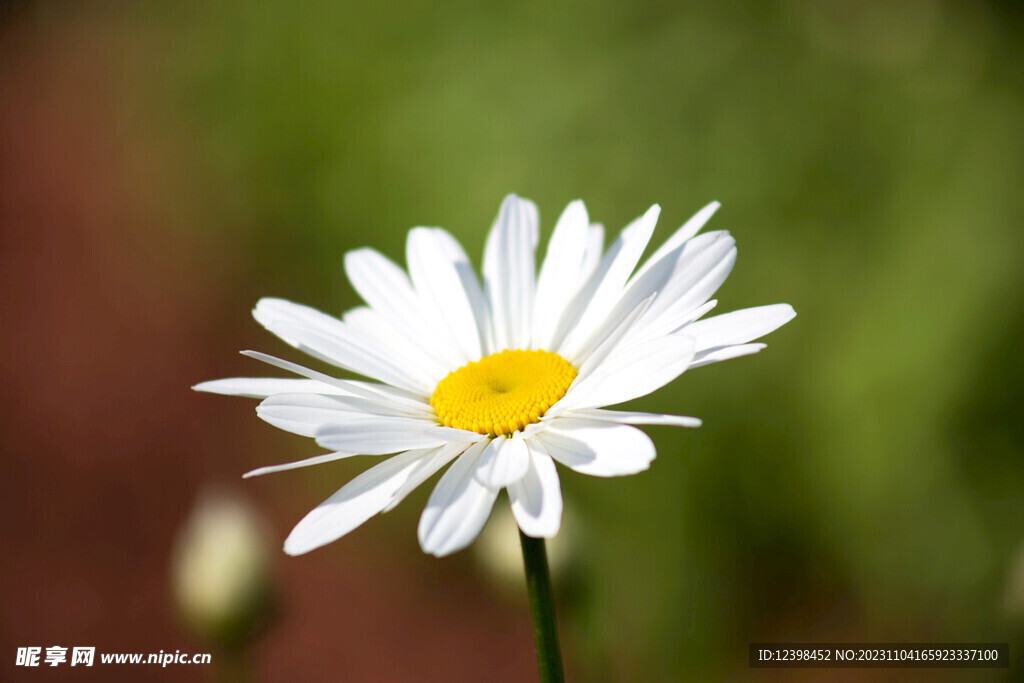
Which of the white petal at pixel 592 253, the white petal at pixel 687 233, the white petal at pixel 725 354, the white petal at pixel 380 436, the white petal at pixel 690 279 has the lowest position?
the white petal at pixel 380 436

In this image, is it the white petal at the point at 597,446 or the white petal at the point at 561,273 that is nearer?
the white petal at the point at 597,446

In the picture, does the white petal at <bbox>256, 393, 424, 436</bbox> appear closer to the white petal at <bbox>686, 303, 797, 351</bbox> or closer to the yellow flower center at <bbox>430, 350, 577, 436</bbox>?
the yellow flower center at <bbox>430, 350, 577, 436</bbox>

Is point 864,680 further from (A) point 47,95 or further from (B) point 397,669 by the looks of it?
(A) point 47,95

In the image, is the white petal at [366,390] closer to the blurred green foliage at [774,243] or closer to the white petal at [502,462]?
the white petal at [502,462]

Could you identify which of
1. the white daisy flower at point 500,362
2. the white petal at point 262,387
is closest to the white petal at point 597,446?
the white daisy flower at point 500,362

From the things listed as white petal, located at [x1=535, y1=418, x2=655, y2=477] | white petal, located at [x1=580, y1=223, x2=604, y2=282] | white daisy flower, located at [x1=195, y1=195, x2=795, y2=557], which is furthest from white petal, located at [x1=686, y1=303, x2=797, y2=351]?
white petal, located at [x1=580, y1=223, x2=604, y2=282]

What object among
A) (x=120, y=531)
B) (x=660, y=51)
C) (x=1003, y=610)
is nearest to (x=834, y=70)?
(x=660, y=51)
